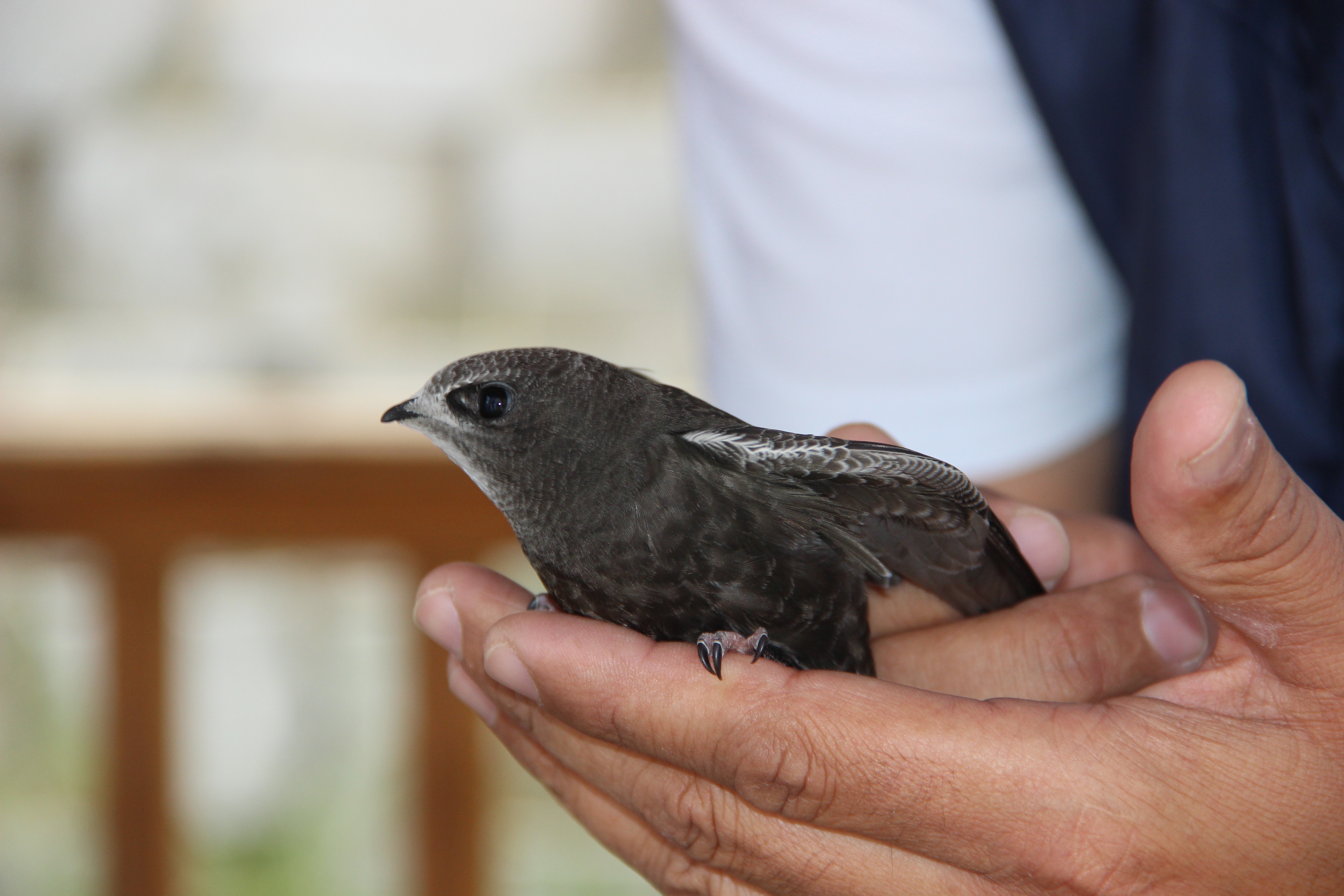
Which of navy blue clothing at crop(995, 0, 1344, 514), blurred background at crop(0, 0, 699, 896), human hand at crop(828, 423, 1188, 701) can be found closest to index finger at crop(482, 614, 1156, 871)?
human hand at crop(828, 423, 1188, 701)

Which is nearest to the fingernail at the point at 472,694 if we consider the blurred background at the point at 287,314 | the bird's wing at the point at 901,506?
the bird's wing at the point at 901,506

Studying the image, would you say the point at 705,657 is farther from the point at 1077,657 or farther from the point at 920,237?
the point at 920,237

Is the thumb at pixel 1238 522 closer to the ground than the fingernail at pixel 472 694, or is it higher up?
higher up

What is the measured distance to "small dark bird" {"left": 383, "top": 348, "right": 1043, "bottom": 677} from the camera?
1.15m

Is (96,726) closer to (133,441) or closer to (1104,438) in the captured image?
(133,441)

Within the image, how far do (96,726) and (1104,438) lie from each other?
8.50ft

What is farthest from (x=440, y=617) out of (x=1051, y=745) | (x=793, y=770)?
(x=1051, y=745)

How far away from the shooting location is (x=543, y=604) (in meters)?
1.35

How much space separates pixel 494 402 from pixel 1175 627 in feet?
2.92

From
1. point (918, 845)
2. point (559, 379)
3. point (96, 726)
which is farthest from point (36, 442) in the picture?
point (918, 845)

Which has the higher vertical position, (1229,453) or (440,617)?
(1229,453)

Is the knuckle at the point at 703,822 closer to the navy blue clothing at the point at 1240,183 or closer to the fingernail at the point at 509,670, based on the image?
the fingernail at the point at 509,670

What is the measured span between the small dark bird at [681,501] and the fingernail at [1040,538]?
0.18 m

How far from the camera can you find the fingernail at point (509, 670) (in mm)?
1187
